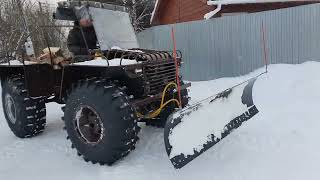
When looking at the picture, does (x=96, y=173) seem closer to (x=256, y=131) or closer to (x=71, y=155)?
(x=71, y=155)

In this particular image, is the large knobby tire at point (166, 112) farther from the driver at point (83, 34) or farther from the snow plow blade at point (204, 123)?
the driver at point (83, 34)

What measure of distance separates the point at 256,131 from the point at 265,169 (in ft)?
4.22

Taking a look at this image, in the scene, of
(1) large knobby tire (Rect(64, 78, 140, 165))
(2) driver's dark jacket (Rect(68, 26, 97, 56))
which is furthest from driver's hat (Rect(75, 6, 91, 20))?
(1) large knobby tire (Rect(64, 78, 140, 165))

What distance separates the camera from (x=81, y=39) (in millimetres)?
5496

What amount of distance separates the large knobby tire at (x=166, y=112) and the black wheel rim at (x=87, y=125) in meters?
1.33

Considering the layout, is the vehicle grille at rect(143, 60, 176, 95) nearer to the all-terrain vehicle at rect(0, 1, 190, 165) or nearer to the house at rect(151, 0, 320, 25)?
the all-terrain vehicle at rect(0, 1, 190, 165)

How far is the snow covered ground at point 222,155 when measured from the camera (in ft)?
14.0

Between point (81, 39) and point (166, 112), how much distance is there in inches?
69.3

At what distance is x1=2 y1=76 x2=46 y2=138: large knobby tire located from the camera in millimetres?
6090

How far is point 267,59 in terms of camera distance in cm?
1011

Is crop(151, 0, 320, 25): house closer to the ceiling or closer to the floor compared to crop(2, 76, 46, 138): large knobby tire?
closer to the ceiling

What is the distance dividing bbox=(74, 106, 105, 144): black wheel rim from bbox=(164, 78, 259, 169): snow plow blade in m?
1.17

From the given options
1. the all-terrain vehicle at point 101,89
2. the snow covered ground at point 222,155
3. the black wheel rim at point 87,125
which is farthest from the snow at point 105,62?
the snow covered ground at point 222,155

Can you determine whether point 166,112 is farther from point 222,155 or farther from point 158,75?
point 222,155
